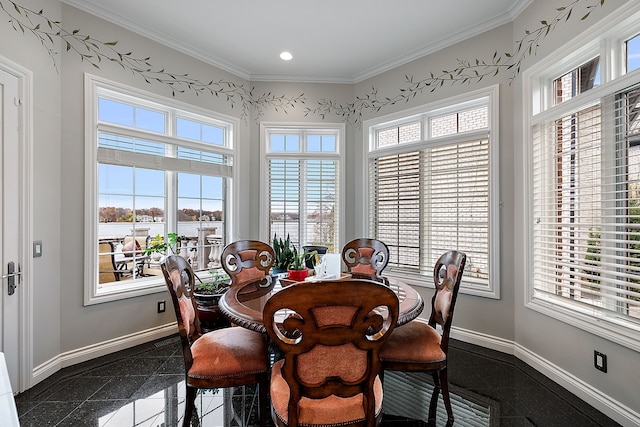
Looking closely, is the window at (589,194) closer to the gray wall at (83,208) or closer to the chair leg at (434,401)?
the gray wall at (83,208)

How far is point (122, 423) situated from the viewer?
6.45 feet

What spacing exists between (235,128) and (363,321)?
3.39 m

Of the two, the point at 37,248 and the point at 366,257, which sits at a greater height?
the point at 37,248

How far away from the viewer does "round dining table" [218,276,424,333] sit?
163cm

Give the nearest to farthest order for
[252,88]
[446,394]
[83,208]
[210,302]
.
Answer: [446,394], [83,208], [210,302], [252,88]

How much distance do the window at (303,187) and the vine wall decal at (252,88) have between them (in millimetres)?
343

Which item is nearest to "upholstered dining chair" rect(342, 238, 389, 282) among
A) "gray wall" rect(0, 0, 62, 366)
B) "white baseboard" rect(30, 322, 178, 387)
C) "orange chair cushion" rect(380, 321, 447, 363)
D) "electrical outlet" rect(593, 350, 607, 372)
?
"orange chair cushion" rect(380, 321, 447, 363)

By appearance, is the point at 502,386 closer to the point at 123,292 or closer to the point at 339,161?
the point at 339,161

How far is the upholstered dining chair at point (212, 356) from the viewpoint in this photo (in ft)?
5.49

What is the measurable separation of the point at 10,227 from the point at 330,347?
2.47 m

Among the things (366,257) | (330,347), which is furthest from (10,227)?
(366,257)

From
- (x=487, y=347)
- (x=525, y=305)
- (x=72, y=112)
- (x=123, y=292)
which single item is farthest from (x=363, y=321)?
(x=72, y=112)

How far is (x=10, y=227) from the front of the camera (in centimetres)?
224

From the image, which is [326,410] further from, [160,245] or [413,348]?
[160,245]
